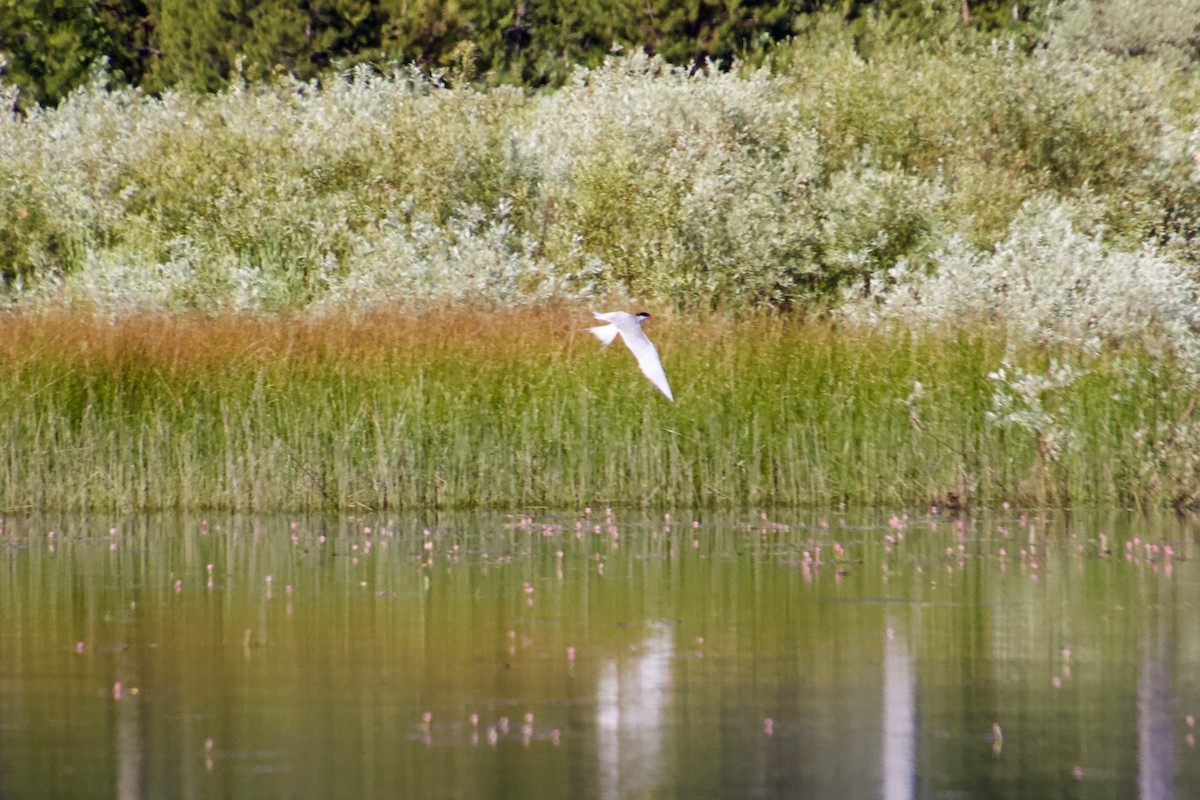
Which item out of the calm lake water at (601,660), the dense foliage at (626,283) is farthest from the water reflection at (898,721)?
the dense foliage at (626,283)

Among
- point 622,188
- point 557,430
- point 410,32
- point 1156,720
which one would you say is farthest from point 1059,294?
point 410,32

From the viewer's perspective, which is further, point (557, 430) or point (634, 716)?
point (557, 430)

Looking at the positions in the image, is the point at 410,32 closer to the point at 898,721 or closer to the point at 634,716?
the point at 634,716

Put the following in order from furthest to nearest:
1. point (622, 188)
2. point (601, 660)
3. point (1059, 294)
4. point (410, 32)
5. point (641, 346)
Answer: point (410, 32) < point (622, 188) < point (1059, 294) < point (641, 346) < point (601, 660)

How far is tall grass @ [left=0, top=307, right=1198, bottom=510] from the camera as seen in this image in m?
18.0

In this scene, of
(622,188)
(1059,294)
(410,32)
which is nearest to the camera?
(1059,294)

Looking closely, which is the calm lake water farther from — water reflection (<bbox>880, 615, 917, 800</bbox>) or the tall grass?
the tall grass

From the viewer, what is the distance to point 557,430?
18234 mm

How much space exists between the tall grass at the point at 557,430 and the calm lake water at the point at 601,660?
51.3 inches

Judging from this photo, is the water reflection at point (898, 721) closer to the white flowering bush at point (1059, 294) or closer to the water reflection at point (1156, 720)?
the water reflection at point (1156, 720)

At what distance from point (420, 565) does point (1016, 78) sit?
60.1 feet

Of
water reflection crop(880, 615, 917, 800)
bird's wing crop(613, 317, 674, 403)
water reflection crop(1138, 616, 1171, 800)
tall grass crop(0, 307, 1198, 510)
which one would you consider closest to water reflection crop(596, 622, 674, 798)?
water reflection crop(880, 615, 917, 800)

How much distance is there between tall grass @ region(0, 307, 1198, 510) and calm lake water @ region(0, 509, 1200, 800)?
130 cm

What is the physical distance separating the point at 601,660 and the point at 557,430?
302 inches
